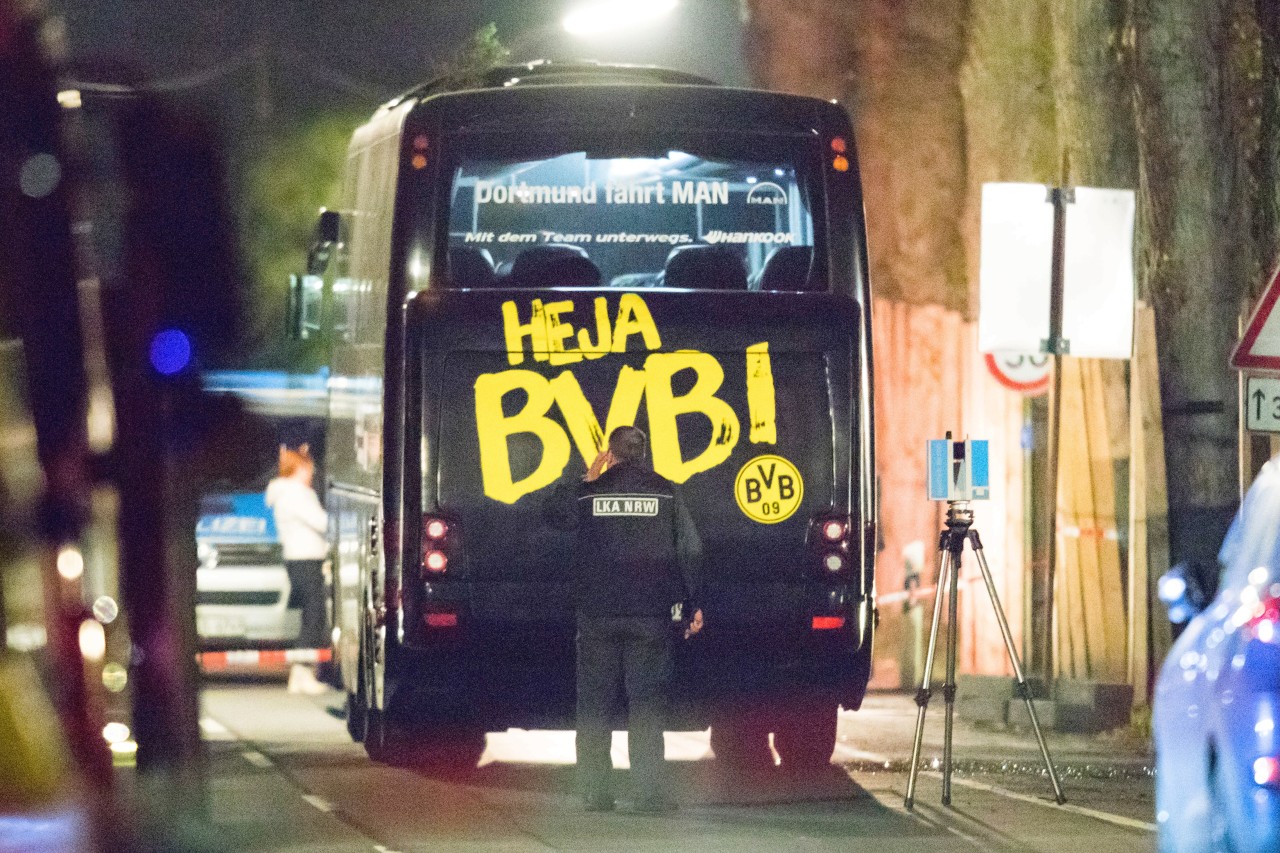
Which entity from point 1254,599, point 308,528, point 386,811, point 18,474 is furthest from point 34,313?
point 308,528

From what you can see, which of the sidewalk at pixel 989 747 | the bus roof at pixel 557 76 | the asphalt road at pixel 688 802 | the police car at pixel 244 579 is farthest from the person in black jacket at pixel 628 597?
the police car at pixel 244 579

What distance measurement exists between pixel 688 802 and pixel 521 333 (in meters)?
2.39

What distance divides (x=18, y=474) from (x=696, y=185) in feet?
30.4

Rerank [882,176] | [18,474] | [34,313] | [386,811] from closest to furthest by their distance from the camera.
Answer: [18,474], [34,313], [386,811], [882,176]

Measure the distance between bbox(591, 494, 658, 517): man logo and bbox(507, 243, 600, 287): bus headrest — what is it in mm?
1397

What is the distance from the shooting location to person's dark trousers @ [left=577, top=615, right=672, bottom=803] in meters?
13.4

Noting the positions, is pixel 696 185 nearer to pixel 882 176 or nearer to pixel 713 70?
pixel 882 176

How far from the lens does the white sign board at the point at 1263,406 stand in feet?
45.7

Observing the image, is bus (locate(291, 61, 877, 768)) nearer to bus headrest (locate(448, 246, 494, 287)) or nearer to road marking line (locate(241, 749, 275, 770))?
bus headrest (locate(448, 246, 494, 287))

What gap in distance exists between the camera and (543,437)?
13977mm

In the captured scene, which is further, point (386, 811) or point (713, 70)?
point (713, 70)

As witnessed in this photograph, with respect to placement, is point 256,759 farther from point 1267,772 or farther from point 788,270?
point 1267,772

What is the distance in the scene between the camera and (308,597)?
2233 cm

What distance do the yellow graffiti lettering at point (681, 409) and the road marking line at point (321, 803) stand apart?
88.5 inches
